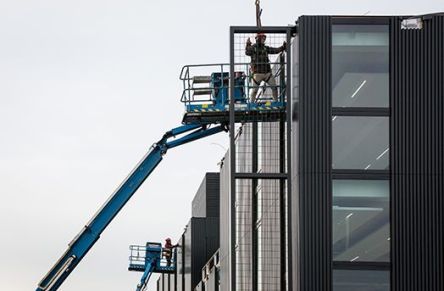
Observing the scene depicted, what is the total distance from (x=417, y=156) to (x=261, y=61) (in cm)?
483

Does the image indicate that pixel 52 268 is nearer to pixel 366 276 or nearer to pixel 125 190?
pixel 125 190

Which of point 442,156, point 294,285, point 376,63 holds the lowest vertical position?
point 294,285

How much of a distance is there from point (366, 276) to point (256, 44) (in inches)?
247

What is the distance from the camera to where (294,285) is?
115ft

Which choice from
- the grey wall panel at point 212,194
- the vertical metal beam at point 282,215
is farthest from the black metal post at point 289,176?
the grey wall panel at point 212,194

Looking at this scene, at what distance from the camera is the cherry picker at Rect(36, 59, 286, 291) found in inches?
1523

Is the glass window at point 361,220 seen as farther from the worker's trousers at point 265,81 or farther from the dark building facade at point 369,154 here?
the worker's trousers at point 265,81

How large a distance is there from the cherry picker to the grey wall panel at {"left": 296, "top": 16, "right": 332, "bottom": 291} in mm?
2351

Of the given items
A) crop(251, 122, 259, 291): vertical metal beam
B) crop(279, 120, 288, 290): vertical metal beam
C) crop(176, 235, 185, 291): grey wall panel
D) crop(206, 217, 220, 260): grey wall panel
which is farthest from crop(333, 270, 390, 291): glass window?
crop(176, 235, 185, 291): grey wall panel

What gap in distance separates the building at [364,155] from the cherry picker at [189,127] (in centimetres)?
244

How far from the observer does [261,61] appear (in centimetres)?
3753

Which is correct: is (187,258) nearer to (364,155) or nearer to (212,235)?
(212,235)

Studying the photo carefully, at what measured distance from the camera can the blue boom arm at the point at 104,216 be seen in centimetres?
5494

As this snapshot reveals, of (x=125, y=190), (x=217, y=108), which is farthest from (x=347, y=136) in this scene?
(x=125, y=190)
